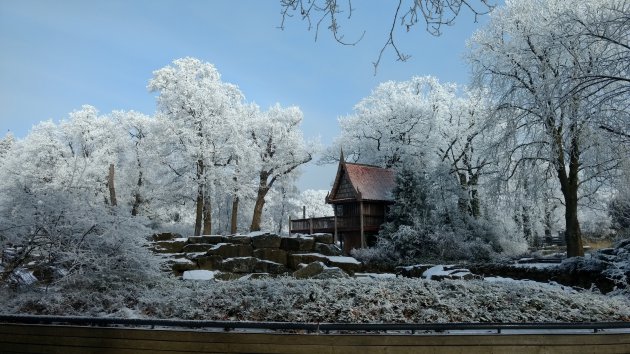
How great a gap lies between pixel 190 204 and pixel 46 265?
3083 centimetres

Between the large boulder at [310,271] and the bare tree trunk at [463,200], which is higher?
the bare tree trunk at [463,200]

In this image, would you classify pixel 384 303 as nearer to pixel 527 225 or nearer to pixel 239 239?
pixel 239 239

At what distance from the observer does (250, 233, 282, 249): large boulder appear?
2259 cm

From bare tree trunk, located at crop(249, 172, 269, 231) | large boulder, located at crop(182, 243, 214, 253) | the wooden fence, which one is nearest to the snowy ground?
the wooden fence

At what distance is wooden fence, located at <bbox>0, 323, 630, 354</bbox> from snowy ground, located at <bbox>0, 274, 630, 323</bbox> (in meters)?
1.38

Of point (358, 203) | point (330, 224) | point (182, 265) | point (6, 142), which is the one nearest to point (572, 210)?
point (358, 203)

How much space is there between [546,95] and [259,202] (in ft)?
86.2

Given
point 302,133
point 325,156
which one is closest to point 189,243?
point 302,133

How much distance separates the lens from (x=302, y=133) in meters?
43.4

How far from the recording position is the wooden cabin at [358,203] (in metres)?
33.1

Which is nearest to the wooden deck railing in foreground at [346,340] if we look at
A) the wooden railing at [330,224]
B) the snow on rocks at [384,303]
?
the snow on rocks at [384,303]

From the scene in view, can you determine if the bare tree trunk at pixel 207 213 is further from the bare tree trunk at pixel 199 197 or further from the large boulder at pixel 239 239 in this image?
the large boulder at pixel 239 239

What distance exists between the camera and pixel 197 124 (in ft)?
115

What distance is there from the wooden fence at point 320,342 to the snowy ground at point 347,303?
54.4 inches
